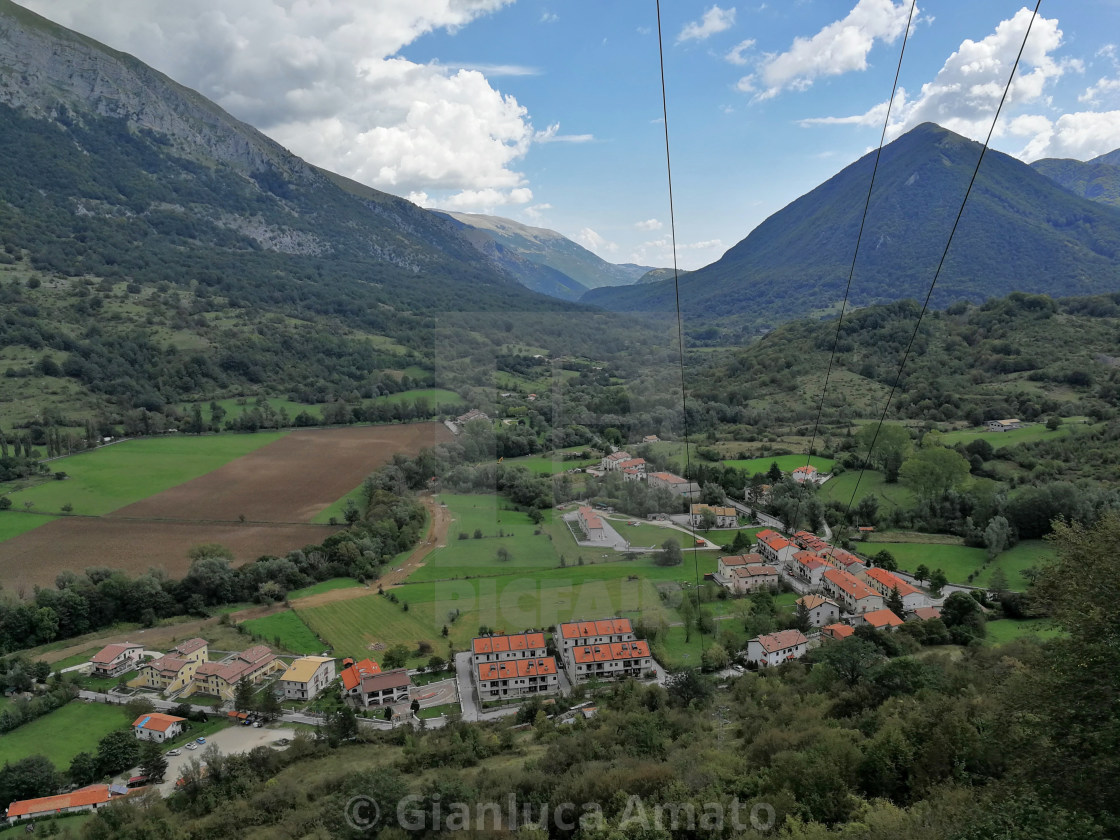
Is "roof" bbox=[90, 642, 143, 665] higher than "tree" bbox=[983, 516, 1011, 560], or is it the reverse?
"tree" bbox=[983, 516, 1011, 560]

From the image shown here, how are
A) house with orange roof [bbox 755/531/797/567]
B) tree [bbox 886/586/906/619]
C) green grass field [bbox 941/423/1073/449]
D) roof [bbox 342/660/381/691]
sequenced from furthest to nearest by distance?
green grass field [bbox 941/423/1073/449] → house with orange roof [bbox 755/531/797/567] → tree [bbox 886/586/906/619] → roof [bbox 342/660/381/691]

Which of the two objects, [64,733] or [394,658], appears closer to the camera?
[64,733]

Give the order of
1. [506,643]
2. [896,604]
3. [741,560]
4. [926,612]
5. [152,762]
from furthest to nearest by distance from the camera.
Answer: [741,560], [896,604], [926,612], [506,643], [152,762]

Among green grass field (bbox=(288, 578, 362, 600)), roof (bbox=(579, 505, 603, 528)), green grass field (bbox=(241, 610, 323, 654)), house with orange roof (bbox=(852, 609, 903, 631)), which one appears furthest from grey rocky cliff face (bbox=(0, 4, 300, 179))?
house with orange roof (bbox=(852, 609, 903, 631))

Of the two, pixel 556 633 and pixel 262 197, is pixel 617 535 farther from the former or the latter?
pixel 262 197

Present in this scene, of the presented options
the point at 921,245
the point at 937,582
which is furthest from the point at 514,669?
the point at 921,245

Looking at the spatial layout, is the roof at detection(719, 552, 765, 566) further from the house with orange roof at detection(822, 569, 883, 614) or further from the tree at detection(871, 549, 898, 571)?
the tree at detection(871, 549, 898, 571)

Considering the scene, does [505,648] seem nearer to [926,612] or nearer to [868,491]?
[926,612]
